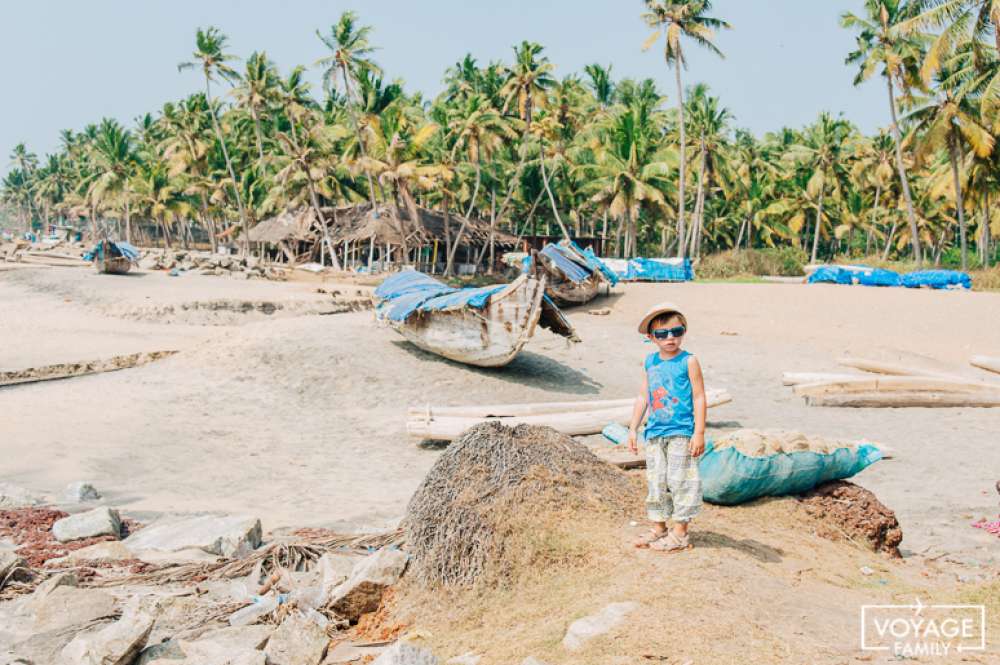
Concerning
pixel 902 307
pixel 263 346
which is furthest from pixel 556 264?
pixel 263 346

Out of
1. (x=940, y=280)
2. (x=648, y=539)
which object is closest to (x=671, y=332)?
(x=648, y=539)

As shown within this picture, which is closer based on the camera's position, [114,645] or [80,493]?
[114,645]

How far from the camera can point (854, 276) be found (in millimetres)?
30672

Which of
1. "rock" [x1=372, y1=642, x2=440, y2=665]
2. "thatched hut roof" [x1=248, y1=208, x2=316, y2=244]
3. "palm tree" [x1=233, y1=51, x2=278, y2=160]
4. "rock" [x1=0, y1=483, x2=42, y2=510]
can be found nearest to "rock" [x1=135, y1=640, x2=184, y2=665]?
"rock" [x1=372, y1=642, x2=440, y2=665]

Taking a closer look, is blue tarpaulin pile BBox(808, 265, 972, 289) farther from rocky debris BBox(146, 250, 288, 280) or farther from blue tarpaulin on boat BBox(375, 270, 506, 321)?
rocky debris BBox(146, 250, 288, 280)

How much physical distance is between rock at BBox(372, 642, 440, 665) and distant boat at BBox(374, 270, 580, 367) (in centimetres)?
1075

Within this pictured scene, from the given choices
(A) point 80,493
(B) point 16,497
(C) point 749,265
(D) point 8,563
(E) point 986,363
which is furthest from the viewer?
(C) point 749,265

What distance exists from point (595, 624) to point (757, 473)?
103 inches

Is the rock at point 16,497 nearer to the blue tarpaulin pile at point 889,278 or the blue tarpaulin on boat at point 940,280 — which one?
the blue tarpaulin pile at point 889,278

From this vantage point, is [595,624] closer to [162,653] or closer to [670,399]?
[670,399]

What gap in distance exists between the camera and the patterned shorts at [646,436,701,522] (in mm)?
4918

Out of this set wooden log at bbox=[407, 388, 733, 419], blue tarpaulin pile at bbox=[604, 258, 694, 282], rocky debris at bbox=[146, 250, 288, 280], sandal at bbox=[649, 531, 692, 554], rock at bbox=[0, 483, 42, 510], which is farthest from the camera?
rocky debris at bbox=[146, 250, 288, 280]

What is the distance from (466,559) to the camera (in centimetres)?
521

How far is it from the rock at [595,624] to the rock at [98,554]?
4.24m
